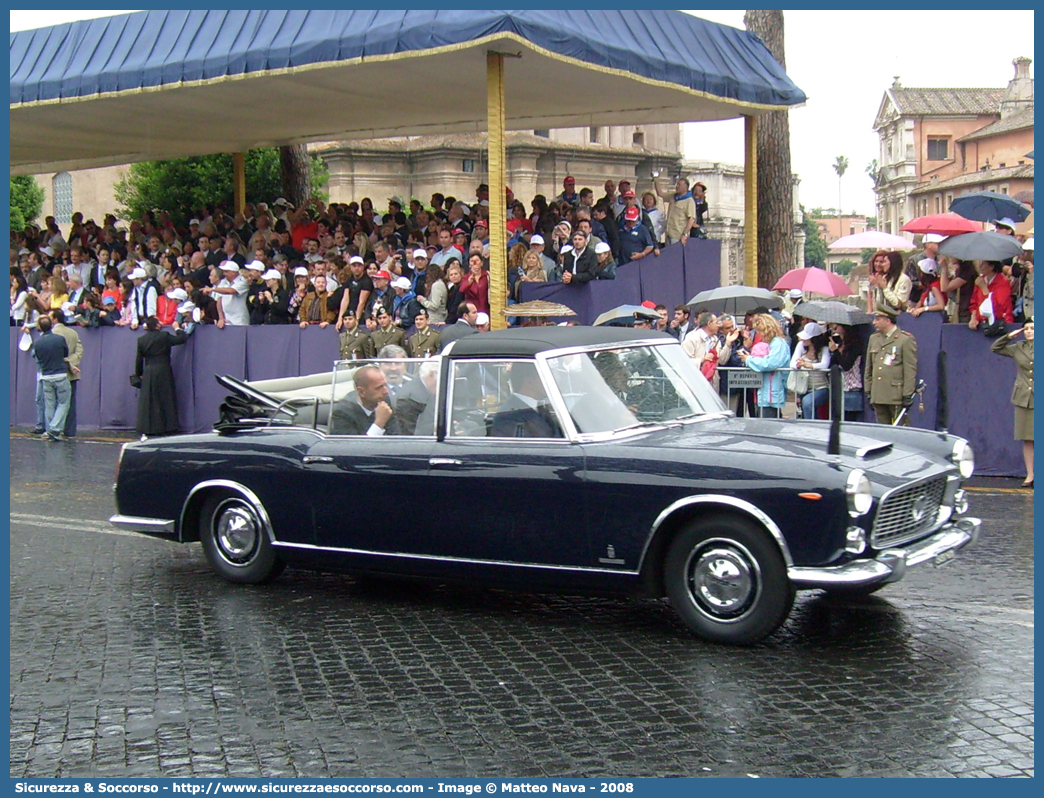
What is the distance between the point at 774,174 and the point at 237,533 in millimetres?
13796

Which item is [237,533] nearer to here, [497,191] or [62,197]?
[497,191]

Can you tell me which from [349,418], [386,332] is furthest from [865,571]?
[386,332]

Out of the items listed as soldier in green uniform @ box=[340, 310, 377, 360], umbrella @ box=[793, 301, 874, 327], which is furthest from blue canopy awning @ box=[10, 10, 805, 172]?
umbrella @ box=[793, 301, 874, 327]

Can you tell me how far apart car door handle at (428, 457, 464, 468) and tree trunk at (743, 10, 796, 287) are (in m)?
13.7

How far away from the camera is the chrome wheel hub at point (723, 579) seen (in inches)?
240

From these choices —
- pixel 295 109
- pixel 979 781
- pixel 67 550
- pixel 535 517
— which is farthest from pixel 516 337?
pixel 295 109

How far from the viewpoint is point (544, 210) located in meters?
18.1

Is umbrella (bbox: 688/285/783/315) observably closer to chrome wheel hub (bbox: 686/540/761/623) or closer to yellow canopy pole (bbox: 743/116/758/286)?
yellow canopy pole (bbox: 743/116/758/286)

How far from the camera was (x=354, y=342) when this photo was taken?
51.1 feet

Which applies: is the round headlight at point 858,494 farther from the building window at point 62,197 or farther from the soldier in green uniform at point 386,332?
the building window at point 62,197

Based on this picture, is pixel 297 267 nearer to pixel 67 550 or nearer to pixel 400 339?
pixel 400 339

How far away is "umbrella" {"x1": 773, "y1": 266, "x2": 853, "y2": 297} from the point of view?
14445mm

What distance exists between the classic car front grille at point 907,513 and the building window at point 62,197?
52.8m

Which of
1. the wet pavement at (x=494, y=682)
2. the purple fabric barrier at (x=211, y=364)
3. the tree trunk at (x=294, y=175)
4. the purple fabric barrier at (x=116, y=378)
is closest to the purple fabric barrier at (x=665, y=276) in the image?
the purple fabric barrier at (x=211, y=364)
